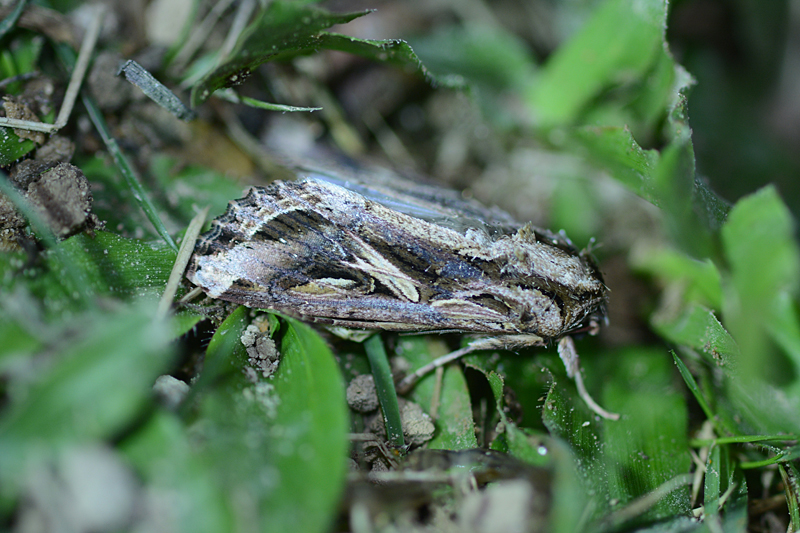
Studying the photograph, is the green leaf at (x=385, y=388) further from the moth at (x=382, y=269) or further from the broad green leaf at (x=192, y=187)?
the broad green leaf at (x=192, y=187)

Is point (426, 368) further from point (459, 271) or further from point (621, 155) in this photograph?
point (621, 155)

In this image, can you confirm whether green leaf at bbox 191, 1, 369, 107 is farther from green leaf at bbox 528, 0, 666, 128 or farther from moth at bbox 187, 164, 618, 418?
green leaf at bbox 528, 0, 666, 128

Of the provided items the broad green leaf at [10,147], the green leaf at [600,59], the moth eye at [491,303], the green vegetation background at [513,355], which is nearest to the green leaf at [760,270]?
the green vegetation background at [513,355]

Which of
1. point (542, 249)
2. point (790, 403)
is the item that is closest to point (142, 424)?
point (542, 249)

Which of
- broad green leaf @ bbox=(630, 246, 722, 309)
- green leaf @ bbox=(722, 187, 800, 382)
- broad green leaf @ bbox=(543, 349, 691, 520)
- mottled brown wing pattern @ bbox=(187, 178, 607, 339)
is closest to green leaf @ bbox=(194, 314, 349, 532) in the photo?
mottled brown wing pattern @ bbox=(187, 178, 607, 339)

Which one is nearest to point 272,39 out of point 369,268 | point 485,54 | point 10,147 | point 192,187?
point 192,187
